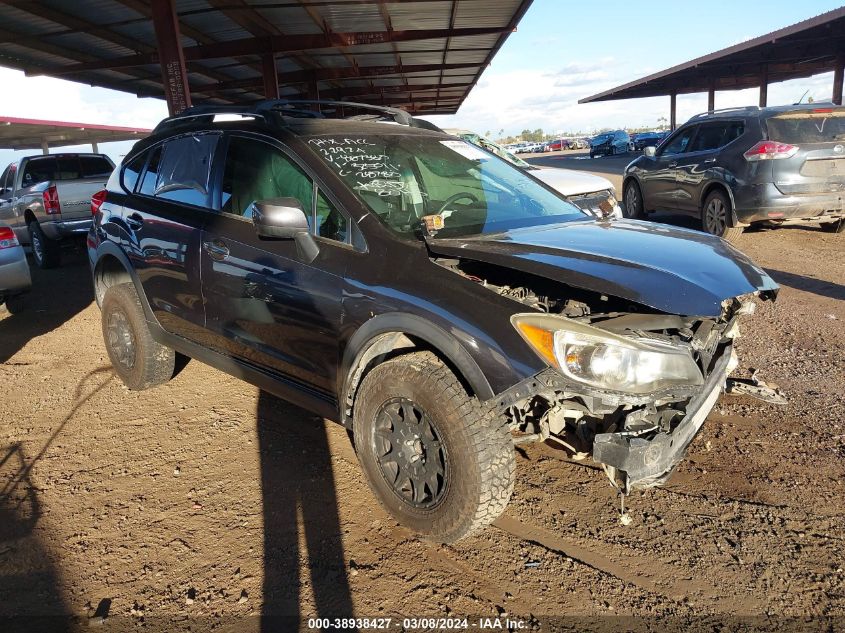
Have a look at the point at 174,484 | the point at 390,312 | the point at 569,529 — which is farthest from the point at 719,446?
the point at 174,484

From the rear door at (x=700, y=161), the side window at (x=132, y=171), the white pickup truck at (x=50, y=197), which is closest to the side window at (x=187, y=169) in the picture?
the side window at (x=132, y=171)

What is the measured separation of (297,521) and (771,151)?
7.65 meters

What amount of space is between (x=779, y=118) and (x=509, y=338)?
7.56 m

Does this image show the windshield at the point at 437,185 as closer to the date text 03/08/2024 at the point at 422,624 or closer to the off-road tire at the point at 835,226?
the date text 03/08/2024 at the point at 422,624

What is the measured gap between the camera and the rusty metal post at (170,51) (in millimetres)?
10047

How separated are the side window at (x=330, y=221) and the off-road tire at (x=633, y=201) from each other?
874cm

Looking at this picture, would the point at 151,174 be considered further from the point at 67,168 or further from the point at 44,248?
the point at 67,168

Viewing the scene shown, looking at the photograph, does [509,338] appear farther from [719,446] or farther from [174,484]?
[174,484]

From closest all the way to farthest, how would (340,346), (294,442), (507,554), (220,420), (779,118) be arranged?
(507,554)
(340,346)
(294,442)
(220,420)
(779,118)

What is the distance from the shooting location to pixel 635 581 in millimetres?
2441

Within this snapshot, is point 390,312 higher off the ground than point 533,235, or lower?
lower

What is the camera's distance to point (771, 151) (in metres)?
7.73

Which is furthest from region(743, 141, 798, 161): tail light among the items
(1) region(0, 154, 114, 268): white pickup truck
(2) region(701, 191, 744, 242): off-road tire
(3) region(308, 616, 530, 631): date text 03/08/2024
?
(1) region(0, 154, 114, 268): white pickup truck

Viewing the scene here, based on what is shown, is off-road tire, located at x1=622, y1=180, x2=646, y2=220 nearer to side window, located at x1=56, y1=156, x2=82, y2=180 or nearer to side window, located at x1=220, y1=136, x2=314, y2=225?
side window, located at x1=220, y1=136, x2=314, y2=225
